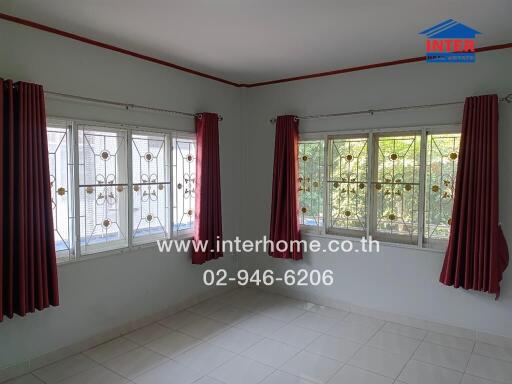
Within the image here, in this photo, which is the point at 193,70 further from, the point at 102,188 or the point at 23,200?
the point at 23,200

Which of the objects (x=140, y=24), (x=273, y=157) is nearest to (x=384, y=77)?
(x=273, y=157)

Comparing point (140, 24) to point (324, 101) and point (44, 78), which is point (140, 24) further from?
point (324, 101)

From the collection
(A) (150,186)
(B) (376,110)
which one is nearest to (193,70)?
(A) (150,186)

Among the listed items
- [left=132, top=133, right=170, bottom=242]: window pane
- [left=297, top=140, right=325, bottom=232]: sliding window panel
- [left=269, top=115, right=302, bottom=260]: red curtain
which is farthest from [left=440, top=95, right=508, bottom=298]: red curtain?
[left=132, top=133, right=170, bottom=242]: window pane

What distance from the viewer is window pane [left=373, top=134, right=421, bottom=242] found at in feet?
11.5

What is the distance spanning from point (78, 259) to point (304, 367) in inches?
75.2

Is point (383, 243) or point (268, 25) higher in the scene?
point (268, 25)

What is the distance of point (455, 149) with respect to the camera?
3291mm

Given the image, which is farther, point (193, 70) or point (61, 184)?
point (193, 70)

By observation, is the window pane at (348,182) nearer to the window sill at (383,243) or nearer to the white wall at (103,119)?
the window sill at (383,243)

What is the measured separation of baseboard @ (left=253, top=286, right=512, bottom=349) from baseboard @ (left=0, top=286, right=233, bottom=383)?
1051 millimetres

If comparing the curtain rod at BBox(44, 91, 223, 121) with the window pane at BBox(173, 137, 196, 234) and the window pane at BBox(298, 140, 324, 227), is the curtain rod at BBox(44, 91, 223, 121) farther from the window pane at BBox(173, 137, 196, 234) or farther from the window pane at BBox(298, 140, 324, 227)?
the window pane at BBox(298, 140, 324, 227)

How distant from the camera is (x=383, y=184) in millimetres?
3668

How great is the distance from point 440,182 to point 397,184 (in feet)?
1.22
